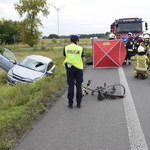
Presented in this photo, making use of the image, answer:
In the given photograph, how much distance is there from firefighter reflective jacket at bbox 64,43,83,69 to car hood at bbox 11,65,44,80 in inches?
176

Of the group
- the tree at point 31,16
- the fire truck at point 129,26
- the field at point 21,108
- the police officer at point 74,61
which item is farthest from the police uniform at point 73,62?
the tree at point 31,16

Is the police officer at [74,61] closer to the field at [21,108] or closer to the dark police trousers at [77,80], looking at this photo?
the dark police trousers at [77,80]

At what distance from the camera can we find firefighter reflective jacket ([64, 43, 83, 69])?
6484mm

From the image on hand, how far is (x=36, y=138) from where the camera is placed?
15.1ft

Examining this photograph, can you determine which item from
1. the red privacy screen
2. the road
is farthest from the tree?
the road

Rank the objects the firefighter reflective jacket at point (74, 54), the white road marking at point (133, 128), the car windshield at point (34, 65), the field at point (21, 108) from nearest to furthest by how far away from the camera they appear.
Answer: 1. the white road marking at point (133, 128)
2. the field at point (21, 108)
3. the firefighter reflective jacket at point (74, 54)
4. the car windshield at point (34, 65)

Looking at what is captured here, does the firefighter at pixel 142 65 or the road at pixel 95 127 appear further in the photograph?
the firefighter at pixel 142 65

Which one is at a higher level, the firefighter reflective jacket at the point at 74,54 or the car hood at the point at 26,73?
the firefighter reflective jacket at the point at 74,54

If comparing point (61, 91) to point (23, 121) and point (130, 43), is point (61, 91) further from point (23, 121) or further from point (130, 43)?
point (130, 43)

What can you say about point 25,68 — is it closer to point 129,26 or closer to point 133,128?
point 133,128

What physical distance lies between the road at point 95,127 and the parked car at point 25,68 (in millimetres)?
3707

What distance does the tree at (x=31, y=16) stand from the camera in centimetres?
3759

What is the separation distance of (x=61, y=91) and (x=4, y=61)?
4.87 m

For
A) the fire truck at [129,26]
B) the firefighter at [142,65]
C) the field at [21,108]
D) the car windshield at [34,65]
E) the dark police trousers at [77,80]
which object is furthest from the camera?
the fire truck at [129,26]
